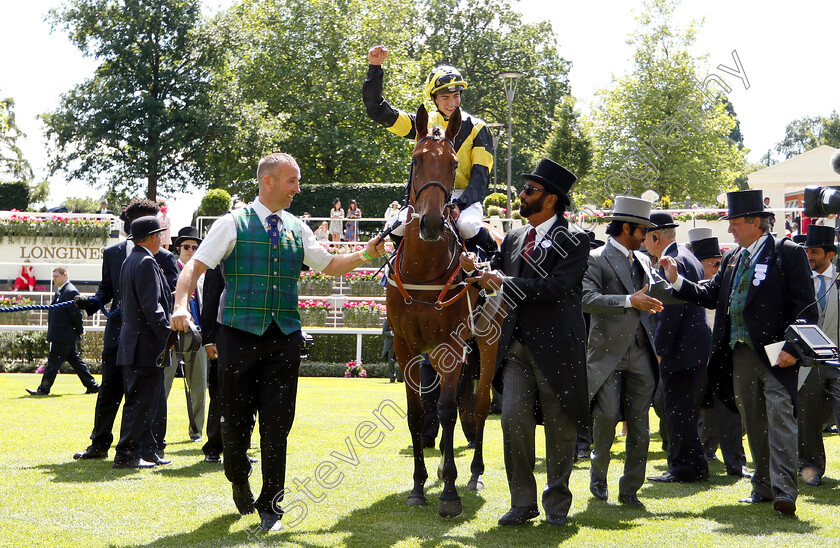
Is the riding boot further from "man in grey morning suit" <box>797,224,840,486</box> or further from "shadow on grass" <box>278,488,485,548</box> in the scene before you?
"man in grey morning suit" <box>797,224,840,486</box>

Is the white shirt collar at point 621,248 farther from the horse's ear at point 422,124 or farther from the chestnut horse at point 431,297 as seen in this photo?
the horse's ear at point 422,124

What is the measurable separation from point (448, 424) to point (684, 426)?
7.53 feet

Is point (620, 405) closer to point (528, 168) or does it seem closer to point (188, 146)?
point (188, 146)

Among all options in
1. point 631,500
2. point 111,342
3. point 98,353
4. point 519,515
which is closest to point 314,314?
point 98,353

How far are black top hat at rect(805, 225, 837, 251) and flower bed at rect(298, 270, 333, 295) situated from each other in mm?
15896

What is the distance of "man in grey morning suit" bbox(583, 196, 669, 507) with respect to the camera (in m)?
6.05

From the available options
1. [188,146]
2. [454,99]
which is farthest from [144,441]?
[188,146]

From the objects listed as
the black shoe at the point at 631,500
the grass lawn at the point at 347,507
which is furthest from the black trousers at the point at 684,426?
the black shoe at the point at 631,500

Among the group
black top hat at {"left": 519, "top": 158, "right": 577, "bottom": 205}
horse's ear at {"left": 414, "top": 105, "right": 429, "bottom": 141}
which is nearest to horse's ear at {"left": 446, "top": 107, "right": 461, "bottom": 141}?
horse's ear at {"left": 414, "top": 105, "right": 429, "bottom": 141}

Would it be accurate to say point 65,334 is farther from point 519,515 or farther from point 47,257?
point 47,257

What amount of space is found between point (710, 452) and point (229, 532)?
5.23 m

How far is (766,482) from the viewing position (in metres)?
6.08

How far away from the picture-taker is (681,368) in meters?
7.28

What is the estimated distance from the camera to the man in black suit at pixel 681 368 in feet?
23.1
